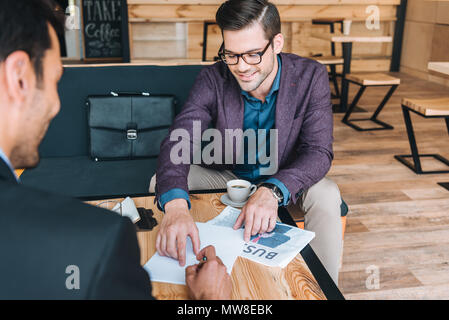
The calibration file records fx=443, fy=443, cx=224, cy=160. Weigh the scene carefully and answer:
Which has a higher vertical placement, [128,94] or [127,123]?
[128,94]

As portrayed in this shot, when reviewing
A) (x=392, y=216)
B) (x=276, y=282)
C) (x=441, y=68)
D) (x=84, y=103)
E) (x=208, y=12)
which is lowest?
(x=392, y=216)

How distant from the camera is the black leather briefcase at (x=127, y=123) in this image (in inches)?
84.1

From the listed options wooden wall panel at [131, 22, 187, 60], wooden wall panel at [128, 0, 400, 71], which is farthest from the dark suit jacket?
wooden wall panel at [131, 22, 187, 60]

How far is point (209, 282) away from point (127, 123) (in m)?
1.45

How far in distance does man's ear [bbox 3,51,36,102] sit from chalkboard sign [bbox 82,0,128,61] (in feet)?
17.0

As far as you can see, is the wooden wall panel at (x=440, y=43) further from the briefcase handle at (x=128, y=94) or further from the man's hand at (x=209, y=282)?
the man's hand at (x=209, y=282)

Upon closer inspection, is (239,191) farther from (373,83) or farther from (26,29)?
(373,83)

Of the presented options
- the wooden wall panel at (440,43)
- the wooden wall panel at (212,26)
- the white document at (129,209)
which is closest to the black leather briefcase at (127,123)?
the white document at (129,209)

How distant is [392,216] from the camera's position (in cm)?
241

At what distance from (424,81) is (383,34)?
974 millimetres

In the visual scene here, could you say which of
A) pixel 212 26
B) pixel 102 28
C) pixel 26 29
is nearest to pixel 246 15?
pixel 26 29

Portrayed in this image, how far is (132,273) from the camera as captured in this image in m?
0.53
